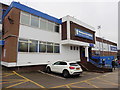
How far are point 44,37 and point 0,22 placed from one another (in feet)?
26.8

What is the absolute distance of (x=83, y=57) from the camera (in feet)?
66.4

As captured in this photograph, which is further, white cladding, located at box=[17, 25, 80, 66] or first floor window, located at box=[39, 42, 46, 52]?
first floor window, located at box=[39, 42, 46, 52]

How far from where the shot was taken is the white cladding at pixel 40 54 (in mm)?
11238

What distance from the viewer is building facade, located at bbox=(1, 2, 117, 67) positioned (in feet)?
35.6

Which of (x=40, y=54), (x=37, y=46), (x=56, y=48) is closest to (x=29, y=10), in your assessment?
(x=37, y=46)

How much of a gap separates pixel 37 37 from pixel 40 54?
245 centimetres

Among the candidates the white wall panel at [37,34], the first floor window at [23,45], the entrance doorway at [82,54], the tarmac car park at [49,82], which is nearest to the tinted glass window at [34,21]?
the white wall panel at [37,34]

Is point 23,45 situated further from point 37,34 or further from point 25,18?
point 25,18

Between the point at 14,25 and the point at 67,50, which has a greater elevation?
the point at 14,25

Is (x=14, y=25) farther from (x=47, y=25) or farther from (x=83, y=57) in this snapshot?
(x=83, y=57)

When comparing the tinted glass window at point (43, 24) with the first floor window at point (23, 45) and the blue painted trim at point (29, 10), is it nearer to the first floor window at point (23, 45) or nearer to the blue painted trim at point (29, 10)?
the blue painted trim at point (29, 10)

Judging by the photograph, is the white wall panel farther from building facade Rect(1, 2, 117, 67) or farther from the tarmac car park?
the tarmac car park

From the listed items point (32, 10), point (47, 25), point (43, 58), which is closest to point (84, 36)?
point (47, 25)

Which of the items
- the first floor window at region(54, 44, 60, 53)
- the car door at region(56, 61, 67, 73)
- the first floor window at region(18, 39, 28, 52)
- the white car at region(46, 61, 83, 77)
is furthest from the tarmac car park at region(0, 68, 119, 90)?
the first floor window at region(54, 44, 60, 53)
